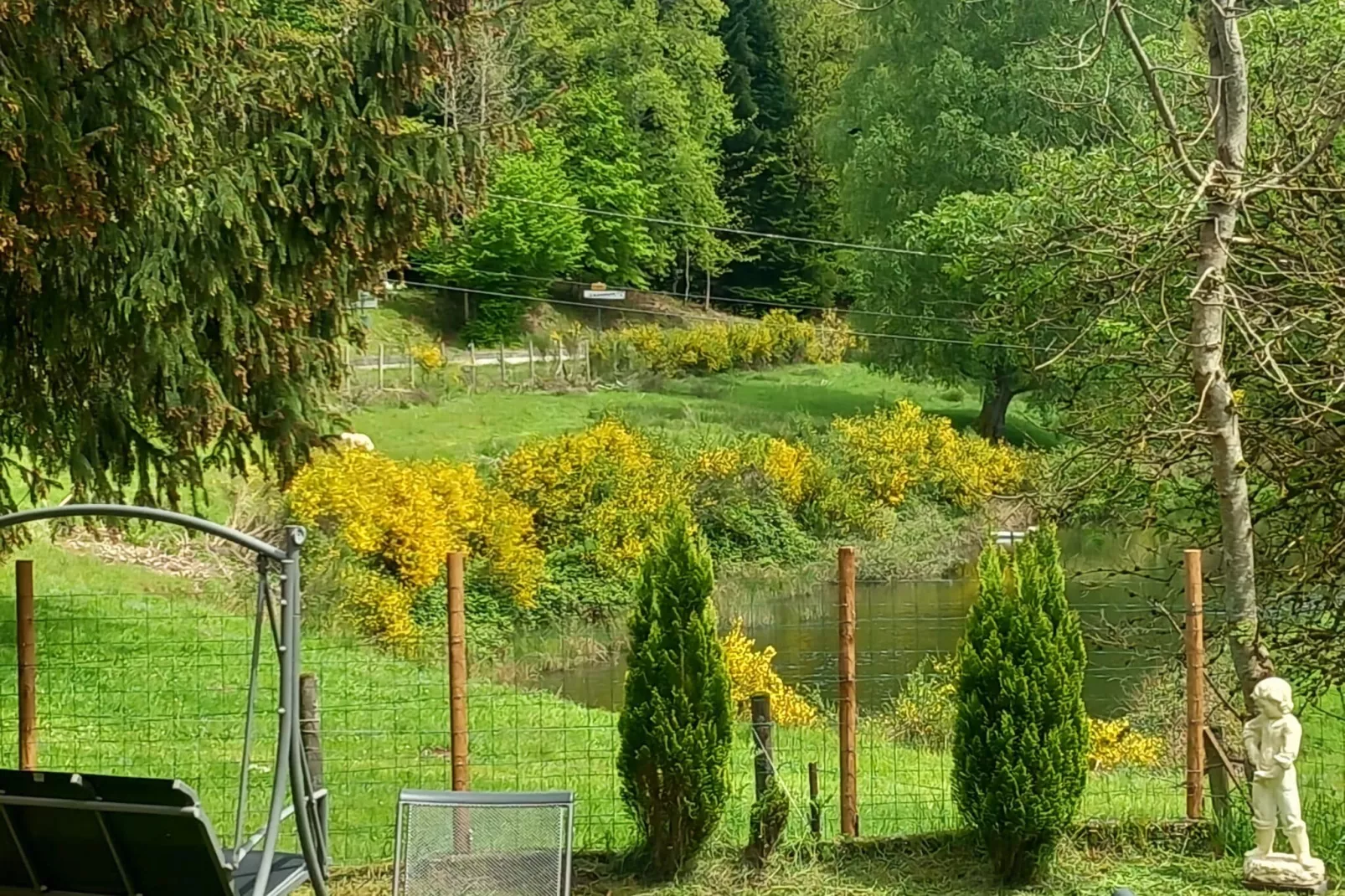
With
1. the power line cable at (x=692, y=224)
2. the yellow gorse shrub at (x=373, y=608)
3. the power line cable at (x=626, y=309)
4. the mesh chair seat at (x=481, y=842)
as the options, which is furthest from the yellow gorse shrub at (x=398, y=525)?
the power line cable at (x=692, y=224)

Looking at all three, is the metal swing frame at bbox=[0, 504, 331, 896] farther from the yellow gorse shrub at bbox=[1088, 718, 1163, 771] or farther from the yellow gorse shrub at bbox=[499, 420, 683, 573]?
the yellow gorse shrub at bbox=[499, 420, 683, 573]

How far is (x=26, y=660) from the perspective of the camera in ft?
17.6

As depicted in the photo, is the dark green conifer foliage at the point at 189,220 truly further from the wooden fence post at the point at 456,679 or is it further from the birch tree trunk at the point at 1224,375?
the birch tree trunk at the point at 1224,375

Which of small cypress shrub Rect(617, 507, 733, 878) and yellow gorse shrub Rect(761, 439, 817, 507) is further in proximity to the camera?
yellow gorse shrub Rect(761, 439, 817, 507)

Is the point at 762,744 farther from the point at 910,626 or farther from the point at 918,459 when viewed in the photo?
the point at 918,459

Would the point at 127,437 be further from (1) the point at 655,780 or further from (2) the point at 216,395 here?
(1) the point at 655,780

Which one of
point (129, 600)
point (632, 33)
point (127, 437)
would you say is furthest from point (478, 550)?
point (632, 33)

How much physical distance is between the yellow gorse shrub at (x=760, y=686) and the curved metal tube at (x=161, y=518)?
18.7 feet

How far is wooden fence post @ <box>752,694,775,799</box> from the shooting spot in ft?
17.9

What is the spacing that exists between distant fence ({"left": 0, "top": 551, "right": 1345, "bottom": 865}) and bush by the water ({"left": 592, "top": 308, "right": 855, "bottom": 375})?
16.9 m

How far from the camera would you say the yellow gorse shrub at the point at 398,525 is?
44.6ft

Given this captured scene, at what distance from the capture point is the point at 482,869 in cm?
468

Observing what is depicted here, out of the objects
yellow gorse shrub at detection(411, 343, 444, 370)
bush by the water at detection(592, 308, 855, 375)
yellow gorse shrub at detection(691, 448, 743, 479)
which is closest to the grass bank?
yellow gorse shrub at detection(691, 448, 743, 479)

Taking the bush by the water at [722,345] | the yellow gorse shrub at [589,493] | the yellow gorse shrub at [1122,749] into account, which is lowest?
the yellow gorse shrub at [1122,749]
